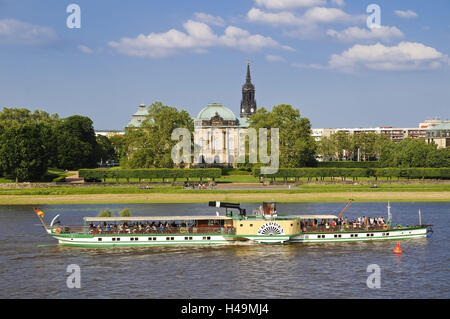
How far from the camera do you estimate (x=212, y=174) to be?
4897 inches

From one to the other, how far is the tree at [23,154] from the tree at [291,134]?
53.7m

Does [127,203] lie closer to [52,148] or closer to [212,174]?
[212,174]

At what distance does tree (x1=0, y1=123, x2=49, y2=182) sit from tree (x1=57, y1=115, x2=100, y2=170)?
3248cm

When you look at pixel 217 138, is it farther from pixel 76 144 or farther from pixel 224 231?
pixel 224 231

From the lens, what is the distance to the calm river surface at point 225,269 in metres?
38.3

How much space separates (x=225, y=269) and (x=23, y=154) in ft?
267

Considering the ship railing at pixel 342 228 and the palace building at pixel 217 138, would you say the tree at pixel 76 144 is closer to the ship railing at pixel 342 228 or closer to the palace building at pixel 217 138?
the palace building at pixel 217 138

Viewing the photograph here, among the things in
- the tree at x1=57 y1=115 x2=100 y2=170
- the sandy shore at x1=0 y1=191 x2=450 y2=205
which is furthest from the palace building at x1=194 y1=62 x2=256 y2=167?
the sandy shore at x1=0 y1=191 x2=450 y2=205

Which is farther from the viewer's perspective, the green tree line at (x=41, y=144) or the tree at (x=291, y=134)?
the tree at (x=291, y=134)

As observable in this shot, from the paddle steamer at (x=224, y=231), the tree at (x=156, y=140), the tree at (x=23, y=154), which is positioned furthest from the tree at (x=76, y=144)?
the paddle steamer at (x=224, y=231)

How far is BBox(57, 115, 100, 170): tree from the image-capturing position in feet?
506

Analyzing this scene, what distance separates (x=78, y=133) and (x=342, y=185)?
83013mm

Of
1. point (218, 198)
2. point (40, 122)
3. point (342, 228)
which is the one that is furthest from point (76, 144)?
point (342, 228)

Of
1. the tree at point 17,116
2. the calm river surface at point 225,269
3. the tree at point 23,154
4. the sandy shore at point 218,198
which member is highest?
the tree at point 17,116
